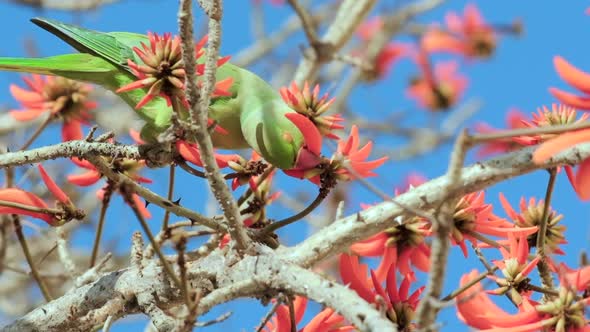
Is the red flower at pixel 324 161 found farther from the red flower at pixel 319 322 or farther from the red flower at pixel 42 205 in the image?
the red flower at pixel 42 205

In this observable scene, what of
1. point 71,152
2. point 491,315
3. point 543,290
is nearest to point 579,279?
point 543,290

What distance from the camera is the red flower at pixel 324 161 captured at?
6.21 feet

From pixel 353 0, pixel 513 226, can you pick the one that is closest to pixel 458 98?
pixel 353 0

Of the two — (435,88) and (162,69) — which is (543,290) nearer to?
(162,69)

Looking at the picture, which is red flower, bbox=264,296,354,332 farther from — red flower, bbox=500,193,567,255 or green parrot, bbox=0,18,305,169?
red flower, bbox=500,193,567,255

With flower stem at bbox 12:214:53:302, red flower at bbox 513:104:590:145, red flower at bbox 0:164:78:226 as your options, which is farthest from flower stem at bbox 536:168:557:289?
flower stem at bbox 12:214:53:302

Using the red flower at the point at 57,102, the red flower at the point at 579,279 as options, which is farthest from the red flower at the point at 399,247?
the red flower at the point at 57,102

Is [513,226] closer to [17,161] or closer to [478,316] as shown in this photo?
[478,316]

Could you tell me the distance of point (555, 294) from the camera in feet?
5.61

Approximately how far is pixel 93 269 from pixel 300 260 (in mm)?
704

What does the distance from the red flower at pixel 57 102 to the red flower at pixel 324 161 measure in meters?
1.11

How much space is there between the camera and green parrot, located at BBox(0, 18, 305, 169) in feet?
6.87

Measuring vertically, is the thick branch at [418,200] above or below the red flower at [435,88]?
below

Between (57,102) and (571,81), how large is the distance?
6.21 ft
